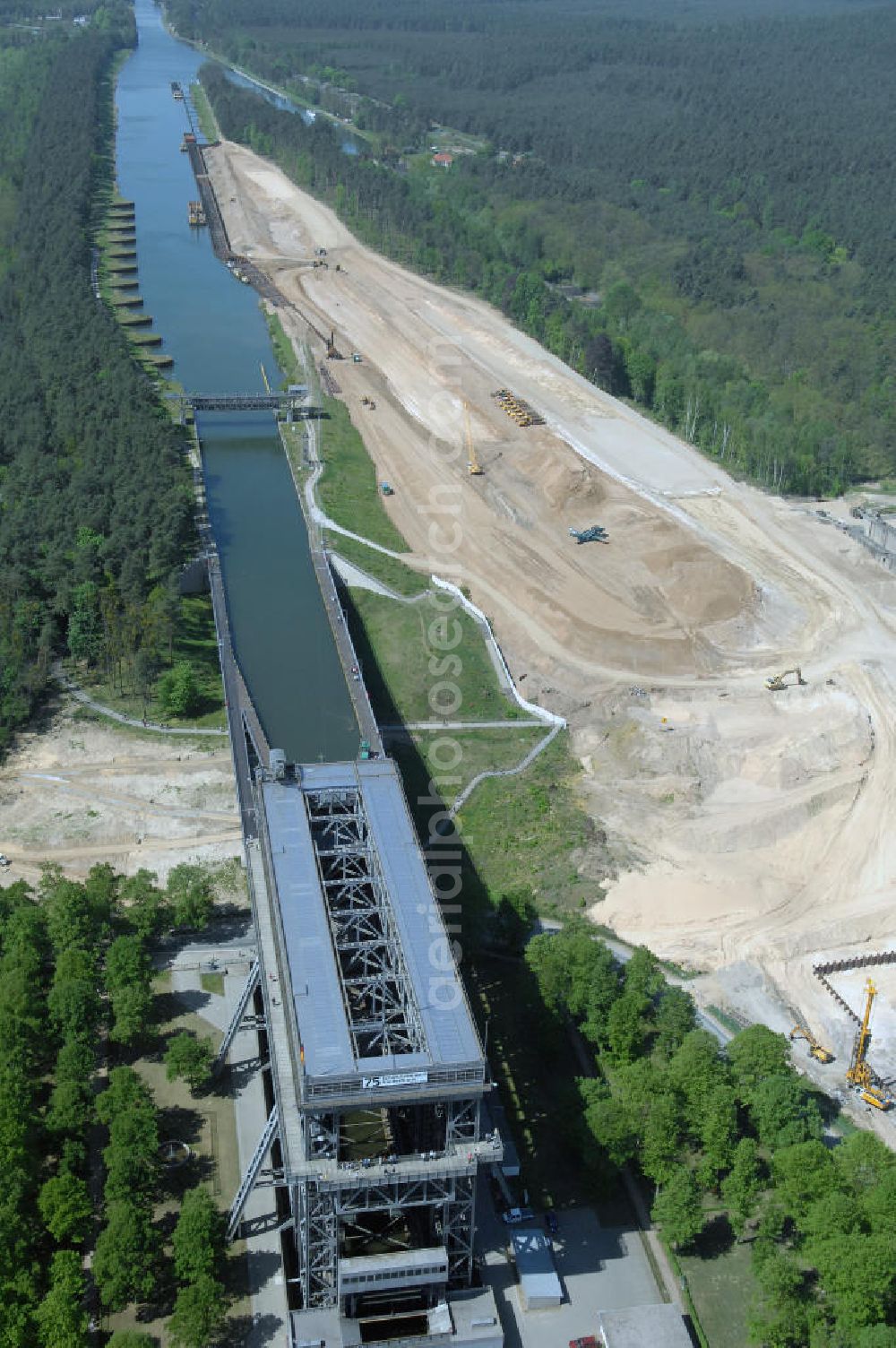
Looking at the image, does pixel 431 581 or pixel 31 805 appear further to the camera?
pixel 431 581

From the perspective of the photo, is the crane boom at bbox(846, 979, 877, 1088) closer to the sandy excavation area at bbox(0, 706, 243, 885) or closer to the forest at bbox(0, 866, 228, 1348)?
the forest at bbox(0, 866, 228, 1348)

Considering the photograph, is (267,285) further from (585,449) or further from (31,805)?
(31,805)

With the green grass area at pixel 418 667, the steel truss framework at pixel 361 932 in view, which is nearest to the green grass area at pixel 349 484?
the green grass area at pixel 418 667

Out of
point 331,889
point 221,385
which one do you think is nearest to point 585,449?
point 221,385

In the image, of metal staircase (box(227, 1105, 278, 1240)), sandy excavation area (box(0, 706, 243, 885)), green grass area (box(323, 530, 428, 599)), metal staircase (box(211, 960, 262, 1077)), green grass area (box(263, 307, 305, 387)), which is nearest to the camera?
metal staircase (box(227, 1105, 278, 1240))

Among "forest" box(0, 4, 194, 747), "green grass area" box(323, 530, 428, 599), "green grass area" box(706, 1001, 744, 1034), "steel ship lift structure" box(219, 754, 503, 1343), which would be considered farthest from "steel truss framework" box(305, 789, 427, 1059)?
"green grass area" box(323, 530, 428, 599)

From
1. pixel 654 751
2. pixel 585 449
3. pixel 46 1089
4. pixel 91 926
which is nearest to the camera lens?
pixel 46 1089

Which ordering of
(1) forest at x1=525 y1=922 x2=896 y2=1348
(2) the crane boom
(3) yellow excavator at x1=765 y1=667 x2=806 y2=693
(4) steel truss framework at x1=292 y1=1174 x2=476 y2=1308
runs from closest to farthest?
(4) steel truss framework at x1=292 y1=1174 x2=476 y2=1308
(1) forest at x1=525 y1=922 x2=896 y2=1348
(2) the crane boom
(3) yellow excavator at x1=765 y1=667 x2=806 y2=693

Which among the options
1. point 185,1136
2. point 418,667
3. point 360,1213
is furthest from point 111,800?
point 360,1213

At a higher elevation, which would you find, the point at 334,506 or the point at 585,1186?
the point at 334,506
